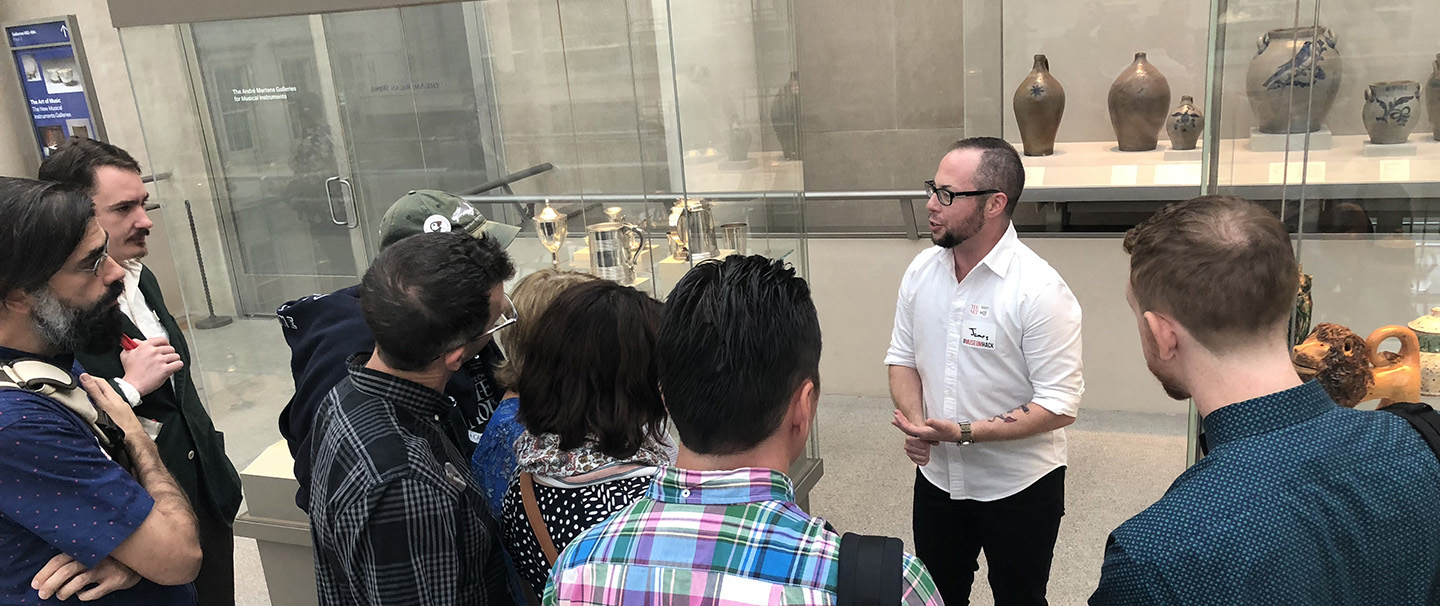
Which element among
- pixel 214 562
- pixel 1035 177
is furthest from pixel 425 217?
pixel 1035 177

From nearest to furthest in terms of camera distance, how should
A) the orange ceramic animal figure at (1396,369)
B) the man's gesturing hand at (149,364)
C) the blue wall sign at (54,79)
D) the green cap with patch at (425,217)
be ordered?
1. the orange ceramic animal figure at (1396,369)
2. the man's gesturing hand at (149,364)
3. the green cap with patch at (425,217)
4. the blue wall sign at (54,79)

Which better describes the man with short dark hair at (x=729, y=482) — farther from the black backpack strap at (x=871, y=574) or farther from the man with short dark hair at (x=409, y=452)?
the man with short dark hair at (x=409, y=452)

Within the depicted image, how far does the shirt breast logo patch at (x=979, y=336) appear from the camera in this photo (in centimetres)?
225

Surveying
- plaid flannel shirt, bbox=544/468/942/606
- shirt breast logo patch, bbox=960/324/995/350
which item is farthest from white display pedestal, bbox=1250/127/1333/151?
plaid flannel shirt, bbox=544/468/942/606

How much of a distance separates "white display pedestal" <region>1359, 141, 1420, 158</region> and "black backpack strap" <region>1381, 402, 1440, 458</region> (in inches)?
37.1

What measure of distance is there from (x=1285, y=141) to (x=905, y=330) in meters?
0.93

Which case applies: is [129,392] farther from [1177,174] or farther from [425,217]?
[1177,174]

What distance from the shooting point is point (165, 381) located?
2328mm

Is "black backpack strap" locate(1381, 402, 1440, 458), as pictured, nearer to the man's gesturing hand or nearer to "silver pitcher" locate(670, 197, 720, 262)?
"silver pitcher" locate(670, 197, 720, 262)

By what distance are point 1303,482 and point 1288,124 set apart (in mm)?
1130

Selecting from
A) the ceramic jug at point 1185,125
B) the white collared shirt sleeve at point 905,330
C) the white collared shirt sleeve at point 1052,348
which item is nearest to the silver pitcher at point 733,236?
the white collared shirt sleeve at point 905,330

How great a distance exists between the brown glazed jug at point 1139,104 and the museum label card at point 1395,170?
2.94 meters

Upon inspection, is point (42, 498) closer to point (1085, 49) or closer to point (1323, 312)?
point (1323, 312)

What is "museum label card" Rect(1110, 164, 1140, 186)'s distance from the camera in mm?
4371
